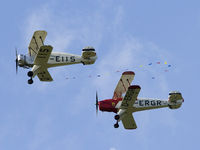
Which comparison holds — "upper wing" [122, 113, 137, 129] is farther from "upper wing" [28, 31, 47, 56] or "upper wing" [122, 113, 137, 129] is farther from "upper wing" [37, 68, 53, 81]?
"upper wing" [28, 31, 47, 56]

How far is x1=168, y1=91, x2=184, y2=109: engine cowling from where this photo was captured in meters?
84.6

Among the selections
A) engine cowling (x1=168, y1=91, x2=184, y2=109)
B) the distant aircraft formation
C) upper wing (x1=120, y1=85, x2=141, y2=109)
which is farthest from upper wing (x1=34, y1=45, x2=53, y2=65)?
engine cowling (x1=168, y1=91, x2=184, y2=109)

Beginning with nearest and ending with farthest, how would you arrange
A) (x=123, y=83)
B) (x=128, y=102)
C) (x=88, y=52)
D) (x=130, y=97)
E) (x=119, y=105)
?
1. (x=130, y=97)
2. (x=128, y=102)
3. (x=119, y=105)
4. (x=88, y=52)
5. (x=123, y=83)

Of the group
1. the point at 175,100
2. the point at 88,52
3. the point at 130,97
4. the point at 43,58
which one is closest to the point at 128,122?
the point at 130,97

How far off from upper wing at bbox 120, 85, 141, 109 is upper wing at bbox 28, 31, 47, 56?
10687 mm

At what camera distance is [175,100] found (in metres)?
84.7

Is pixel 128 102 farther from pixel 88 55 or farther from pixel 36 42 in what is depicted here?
pixel 36 42

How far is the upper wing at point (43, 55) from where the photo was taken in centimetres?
8100

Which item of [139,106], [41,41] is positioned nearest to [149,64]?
[139,106]

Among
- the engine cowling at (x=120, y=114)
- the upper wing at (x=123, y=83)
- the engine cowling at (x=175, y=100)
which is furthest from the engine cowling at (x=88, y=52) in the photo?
the engine cowling at (x=175, y=100)

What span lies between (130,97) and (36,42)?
11912 millimetres

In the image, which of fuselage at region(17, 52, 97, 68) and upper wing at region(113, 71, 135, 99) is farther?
upper wing at region(113, 71, 135, 99)

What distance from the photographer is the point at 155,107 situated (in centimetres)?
8394

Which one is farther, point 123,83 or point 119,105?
point 123,83
